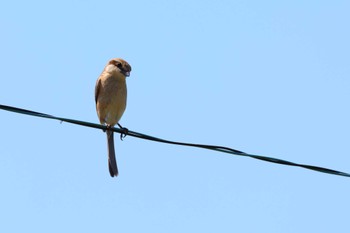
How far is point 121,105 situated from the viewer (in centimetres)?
1010

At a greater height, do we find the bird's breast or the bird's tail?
the bird's breast

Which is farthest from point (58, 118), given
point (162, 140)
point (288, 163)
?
point (288, 163)

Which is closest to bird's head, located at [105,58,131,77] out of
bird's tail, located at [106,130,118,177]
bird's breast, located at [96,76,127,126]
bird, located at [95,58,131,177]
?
bird, located at [95,58,131,177]

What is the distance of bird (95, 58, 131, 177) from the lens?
10.1 m

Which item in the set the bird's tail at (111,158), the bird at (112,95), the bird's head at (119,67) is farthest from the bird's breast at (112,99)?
the bird's tail at (111,158)

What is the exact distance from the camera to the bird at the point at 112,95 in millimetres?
10062

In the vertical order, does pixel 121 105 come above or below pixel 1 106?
above

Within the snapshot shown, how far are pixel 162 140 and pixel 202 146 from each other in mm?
335

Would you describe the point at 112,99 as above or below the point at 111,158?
above

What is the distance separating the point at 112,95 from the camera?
1004 centimetres

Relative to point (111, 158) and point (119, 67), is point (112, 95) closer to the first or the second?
point (119, 67)

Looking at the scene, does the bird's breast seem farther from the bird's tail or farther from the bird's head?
the bird's tail

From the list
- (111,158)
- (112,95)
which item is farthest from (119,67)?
(111,158)

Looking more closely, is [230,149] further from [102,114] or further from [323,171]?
[102,114]
